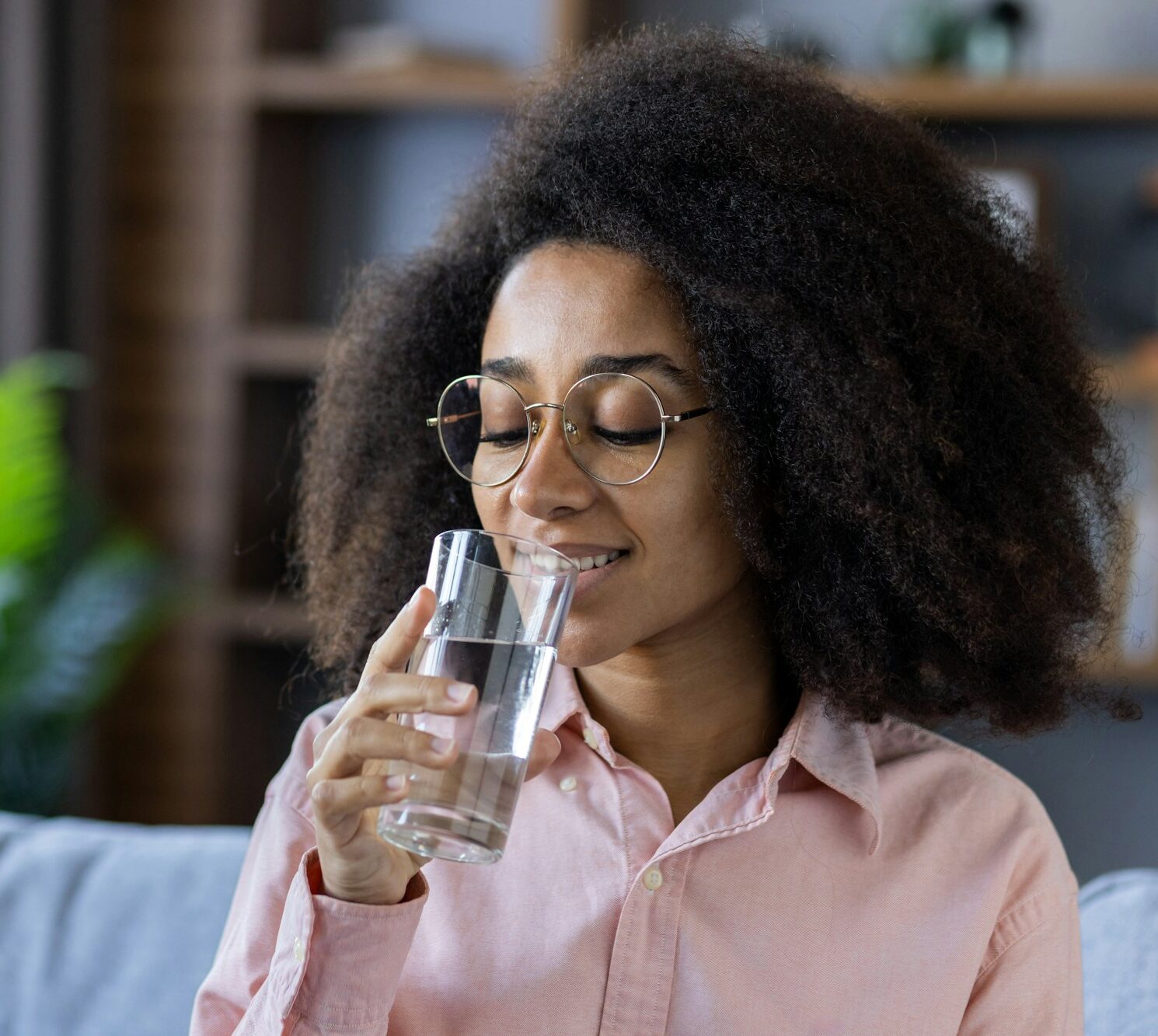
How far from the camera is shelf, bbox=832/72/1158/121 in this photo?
110 inches

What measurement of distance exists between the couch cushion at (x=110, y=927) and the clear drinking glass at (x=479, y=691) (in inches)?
27.9

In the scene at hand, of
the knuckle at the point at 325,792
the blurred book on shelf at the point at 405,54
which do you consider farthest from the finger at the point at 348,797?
the blurred book on shelf at the point at 405,54

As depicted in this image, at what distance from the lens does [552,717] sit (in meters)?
1.36

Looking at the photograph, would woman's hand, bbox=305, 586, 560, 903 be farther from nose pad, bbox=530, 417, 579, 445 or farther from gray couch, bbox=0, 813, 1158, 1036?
gray couch, bbox=0, 813, 1158, 1036

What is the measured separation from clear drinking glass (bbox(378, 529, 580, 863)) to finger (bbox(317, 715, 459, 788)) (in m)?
0.01

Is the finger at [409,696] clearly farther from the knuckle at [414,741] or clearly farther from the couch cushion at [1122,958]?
the couch cushion at [1122,958]

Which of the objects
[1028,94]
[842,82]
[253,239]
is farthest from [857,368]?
[253,239]

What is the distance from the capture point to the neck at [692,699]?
4.44 feet

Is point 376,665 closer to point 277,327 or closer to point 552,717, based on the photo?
point 552,717

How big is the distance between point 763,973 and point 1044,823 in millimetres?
334

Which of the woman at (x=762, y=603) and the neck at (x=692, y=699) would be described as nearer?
the woman at (x=762, y=603)

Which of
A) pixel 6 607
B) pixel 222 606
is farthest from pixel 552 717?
pixel 222 606

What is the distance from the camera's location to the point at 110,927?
1.60 meters

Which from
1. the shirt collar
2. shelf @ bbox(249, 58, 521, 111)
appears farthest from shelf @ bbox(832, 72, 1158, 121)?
the shirt collar
